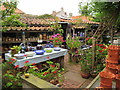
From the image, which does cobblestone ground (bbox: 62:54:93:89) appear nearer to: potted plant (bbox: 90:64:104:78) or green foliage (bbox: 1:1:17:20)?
potted plant (bbox: 90:64:104:78)

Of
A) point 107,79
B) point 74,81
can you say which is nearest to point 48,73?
Answer: point 74,81

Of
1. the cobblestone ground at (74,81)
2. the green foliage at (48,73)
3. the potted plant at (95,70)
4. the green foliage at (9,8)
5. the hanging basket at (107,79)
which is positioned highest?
the green foliage at (9,8)

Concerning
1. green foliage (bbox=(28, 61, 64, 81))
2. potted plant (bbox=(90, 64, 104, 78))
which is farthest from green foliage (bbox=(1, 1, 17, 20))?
potted plant (bbox=(90, 64, 104, 78))

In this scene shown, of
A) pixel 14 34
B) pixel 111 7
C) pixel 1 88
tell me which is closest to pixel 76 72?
pixel 1 88

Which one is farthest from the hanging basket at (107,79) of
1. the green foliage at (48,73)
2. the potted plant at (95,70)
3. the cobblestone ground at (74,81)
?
the potted plant at (95,70)

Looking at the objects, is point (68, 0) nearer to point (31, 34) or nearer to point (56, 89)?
point (56, 89)

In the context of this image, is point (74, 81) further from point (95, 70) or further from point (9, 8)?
point (9, 8)

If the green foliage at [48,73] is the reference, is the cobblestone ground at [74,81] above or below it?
below

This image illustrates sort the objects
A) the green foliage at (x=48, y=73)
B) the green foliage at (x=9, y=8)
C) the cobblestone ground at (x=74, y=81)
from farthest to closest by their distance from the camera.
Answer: the cobblestone ground at (x=74, y=81), the green foliage at (x=9, y=8), the green foliage at (x=48, y=73)

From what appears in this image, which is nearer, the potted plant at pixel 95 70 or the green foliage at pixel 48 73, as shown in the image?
the green foliage at pixel 48 73

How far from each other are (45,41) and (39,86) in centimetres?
476

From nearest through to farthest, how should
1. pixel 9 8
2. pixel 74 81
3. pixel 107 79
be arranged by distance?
1. pixel 107 79
2. pixel 9 8
3. pixel 74 81

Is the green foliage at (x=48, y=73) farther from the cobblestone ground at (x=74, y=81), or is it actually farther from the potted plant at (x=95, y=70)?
the potted plant at (x=95, y=70)

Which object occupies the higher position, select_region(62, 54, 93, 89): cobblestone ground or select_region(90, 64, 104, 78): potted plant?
select_region(90, 64, 104, 78): potted plant
